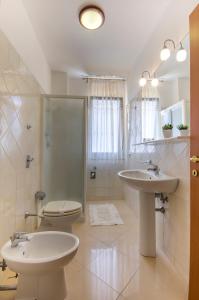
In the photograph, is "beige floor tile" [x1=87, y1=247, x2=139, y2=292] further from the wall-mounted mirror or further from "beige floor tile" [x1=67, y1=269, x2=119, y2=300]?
the wall-mounted mirror

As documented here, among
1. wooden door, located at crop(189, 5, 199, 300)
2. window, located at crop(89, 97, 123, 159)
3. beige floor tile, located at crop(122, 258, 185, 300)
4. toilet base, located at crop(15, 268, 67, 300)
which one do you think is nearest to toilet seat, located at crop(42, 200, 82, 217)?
toilet base, located at crop(15, 268, 67, 300)

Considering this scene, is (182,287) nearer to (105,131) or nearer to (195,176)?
(195,176)

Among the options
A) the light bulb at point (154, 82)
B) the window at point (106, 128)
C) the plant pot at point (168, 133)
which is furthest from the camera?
the window at point (106, 128)

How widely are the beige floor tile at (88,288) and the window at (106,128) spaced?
2.32m

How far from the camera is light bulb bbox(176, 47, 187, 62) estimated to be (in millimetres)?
1479

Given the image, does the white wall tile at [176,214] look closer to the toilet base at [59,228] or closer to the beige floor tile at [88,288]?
the beige floor tile at [88,288]

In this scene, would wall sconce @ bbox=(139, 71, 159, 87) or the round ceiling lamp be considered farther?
wall sconce @ bbox=(139, 71, 159, 87)

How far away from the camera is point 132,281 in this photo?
1.43 meters

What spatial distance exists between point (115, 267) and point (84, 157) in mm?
1393

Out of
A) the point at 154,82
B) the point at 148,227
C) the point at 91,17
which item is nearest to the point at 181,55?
the point at 154,82

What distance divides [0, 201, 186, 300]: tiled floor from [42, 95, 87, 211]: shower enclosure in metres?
0.70

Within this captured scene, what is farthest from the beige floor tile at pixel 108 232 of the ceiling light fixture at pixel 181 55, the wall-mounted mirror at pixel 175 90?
the ceiling light fixture at pixel 181 55

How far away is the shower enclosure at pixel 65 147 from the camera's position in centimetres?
254

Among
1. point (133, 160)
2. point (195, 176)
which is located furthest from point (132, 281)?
point (133, 160)
